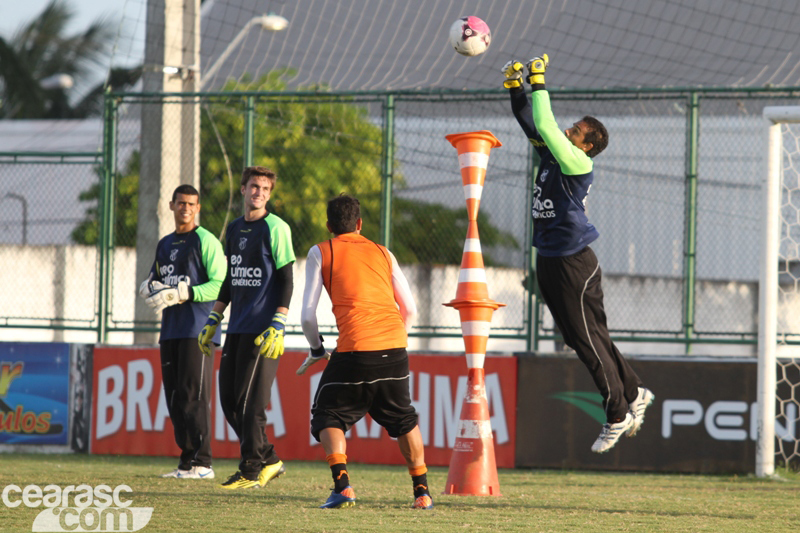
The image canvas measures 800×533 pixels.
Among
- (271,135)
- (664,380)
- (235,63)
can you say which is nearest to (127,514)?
(664,380)

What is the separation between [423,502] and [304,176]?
1892 cm

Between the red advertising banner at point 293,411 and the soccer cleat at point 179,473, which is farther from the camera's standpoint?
the red advertising banner at point 293,411

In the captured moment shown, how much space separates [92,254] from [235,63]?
18.7 feet

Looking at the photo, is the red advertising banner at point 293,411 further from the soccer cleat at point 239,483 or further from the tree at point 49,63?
the tree at point 49,63

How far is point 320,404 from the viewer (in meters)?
6.24

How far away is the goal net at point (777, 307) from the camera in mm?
8852

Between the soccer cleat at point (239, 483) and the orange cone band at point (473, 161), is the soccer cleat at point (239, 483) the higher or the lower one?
the lower one

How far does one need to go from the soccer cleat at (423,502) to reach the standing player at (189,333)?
240cm

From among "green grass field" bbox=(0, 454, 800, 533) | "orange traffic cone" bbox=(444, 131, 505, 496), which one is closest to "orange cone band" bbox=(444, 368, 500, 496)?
"orange traffic cone" bbox=(444, 131, 505, 496)

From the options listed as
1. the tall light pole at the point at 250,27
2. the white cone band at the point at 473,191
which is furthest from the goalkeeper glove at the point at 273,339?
the tall light pole at the point at 250,27

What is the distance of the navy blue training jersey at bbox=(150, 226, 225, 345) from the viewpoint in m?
8.14

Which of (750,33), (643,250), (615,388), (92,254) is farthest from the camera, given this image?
(92,254)

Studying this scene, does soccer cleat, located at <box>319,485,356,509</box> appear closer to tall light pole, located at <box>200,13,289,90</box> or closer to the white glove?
the white glove

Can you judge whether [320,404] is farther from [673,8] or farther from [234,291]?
[673,8]
